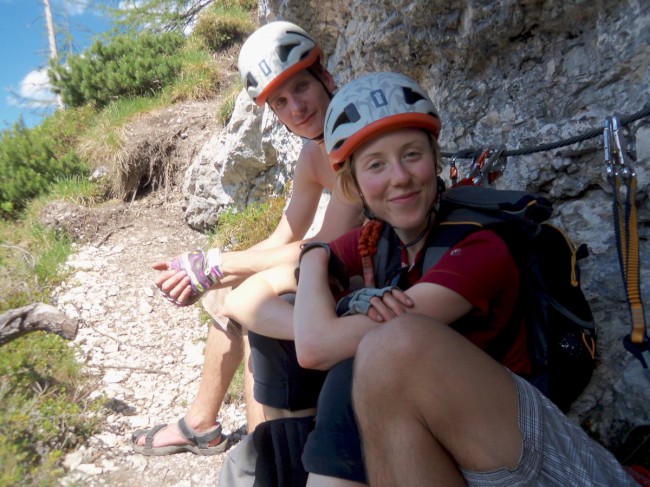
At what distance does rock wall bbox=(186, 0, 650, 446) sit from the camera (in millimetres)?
2119

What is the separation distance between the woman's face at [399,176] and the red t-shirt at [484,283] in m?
0.29

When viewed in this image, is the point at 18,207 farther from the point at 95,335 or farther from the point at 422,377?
the point at 422,377

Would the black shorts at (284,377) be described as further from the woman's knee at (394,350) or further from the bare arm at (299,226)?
the woman's knee at (394,350)

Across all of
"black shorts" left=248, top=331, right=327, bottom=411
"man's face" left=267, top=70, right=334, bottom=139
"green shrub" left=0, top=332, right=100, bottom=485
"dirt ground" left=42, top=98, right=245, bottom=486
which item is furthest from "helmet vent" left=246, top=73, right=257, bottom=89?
"green shrub" left=0, top=332, right=100, bottom=485

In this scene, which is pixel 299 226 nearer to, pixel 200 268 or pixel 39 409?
pixel 200 268

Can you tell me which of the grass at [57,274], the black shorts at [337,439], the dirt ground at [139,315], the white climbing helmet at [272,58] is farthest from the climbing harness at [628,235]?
the grass at [57,274]

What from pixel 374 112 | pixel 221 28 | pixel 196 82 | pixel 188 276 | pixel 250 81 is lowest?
pixel 188 276

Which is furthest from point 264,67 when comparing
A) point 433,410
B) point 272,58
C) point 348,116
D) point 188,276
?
point 433,410

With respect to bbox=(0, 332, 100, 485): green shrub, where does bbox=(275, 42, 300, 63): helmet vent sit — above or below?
above

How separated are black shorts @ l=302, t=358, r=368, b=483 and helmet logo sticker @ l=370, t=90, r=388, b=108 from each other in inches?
39.9

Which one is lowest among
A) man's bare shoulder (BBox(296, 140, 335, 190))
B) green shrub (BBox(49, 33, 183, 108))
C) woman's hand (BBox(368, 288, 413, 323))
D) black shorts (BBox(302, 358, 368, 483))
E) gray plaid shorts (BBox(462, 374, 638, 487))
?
gray plaid shorts (BBox(462, 374, 638, 487))

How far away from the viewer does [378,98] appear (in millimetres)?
1893

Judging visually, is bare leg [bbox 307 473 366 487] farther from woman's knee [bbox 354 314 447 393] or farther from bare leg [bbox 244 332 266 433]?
bare leg [bbox 244 332 266 433]

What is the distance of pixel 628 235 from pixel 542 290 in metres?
0.39
